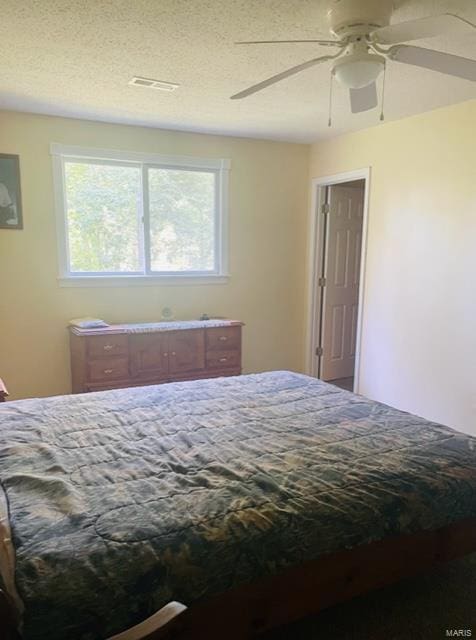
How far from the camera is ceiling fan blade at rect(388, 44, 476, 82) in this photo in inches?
73.7

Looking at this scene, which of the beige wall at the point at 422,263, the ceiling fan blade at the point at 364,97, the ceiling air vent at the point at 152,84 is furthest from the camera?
the beige wall at the point at 422,263

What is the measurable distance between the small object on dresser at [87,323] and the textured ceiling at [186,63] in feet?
5.40

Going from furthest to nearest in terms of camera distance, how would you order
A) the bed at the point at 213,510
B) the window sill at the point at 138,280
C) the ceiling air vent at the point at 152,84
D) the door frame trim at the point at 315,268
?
1. the door frame trim at the point at 315,268
2. the window sill at the point at 138,280
3. the ceiling air vent at the point at 152,84
4. the bed at the point at 213,510

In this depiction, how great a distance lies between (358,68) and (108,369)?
2717 millimetres

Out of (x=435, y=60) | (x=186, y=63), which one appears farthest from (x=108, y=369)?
(x=435, y=60)

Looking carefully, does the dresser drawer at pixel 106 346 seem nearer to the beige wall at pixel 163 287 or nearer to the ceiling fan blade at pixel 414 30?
the beige wall at pixel 163 287

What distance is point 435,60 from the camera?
1.92 metres

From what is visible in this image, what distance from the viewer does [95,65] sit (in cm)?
262

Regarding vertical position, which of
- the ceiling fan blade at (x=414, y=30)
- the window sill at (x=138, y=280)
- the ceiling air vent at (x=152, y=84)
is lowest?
Result: the window sill at (x=138, y=280)

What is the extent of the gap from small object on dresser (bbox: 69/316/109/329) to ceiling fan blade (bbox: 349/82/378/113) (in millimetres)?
2485

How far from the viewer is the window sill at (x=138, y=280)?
12.9 ft

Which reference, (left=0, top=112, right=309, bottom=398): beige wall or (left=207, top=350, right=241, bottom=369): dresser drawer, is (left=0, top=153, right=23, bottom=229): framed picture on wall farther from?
(left=207, top=350, right=241, bottom=369): dresser drawer

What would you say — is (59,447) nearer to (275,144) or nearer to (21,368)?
(21,368)

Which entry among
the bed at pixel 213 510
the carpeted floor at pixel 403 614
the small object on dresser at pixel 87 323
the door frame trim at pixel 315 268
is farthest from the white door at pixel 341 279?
the carpeted floor at pixel 403 614
